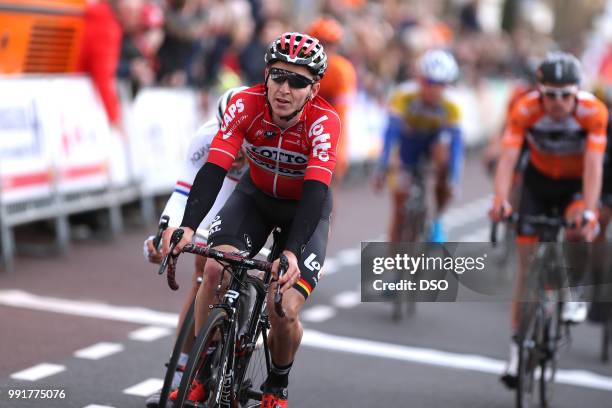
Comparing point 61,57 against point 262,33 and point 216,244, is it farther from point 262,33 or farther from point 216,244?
point 216,244

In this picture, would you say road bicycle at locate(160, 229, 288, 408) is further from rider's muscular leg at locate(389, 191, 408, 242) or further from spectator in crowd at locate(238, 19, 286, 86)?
spectator in crowd at locate(238, 19, 286, 86)

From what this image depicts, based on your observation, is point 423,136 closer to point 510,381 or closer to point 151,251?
point 510,381

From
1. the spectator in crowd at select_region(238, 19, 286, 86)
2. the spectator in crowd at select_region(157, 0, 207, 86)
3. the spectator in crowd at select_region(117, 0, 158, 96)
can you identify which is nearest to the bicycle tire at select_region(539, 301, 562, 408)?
the spectator in crowd at select_region(117, 0, 158, 96)

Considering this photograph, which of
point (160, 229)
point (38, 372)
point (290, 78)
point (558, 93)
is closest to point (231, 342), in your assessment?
point (160, 229)

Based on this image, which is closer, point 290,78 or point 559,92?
point 290,78

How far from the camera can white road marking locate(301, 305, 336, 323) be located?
10422 millimetres

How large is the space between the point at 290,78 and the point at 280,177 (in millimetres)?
647

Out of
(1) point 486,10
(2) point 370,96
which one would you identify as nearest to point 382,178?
(2) point 370,96

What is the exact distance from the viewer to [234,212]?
6.55 m

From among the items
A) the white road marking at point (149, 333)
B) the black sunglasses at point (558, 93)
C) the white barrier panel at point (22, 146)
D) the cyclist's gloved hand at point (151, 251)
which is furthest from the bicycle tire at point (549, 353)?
the white barrier panel at point (22, 146)

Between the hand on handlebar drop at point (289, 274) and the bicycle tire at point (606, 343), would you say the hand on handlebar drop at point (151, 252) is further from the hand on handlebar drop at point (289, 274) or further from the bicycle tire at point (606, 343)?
the bicycle tire at point (606, 343)

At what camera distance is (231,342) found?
5.93 m

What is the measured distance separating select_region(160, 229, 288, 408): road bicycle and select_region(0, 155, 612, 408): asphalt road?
1.05 meters

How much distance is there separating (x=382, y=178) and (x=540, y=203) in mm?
3092
